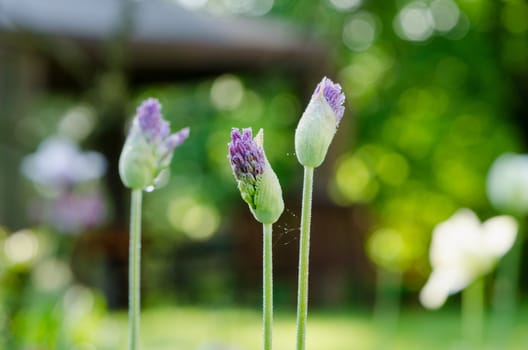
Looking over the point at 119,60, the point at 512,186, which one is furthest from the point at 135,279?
the point at 119,60

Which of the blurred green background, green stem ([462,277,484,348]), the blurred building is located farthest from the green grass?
green stem ([462,277,484,348])

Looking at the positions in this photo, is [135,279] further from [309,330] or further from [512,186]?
[309,330]

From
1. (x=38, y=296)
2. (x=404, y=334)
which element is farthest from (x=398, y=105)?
(x=38, y=296)

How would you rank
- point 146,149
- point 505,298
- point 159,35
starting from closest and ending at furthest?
1. point 146,149
2. point 159,35
3. point 505,298

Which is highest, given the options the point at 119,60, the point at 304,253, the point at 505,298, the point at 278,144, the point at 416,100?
the point at 416,100

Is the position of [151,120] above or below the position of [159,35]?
below

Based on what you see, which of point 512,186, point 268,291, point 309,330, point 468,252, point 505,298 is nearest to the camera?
point 268,291

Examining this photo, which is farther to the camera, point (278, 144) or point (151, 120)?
point (278, 144)
